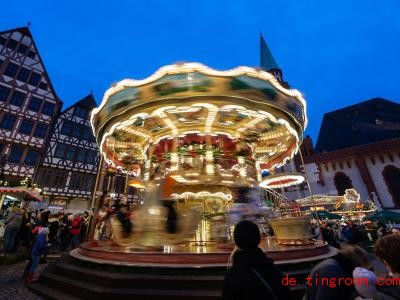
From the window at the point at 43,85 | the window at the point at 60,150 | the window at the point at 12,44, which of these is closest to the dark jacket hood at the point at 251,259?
the window at the point at 60,150

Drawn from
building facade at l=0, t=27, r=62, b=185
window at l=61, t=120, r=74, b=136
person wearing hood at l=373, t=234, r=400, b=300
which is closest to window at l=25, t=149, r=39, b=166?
building facade at l=0, t=27, r=62, b=185

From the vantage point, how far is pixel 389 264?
1.70 metres

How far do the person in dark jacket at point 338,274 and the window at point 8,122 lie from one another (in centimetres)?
2710

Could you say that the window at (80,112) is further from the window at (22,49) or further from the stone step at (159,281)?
the stone step at (159,281)

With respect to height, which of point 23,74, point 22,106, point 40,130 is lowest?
point 40,130

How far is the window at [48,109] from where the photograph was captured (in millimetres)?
23922

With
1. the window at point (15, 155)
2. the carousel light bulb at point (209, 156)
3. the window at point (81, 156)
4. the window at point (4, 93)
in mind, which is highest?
the window at point (4, 93)

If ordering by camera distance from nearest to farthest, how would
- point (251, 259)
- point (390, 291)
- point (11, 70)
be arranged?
1. point (390, 291)
2. point (251, 259)
3. point (11, 70)

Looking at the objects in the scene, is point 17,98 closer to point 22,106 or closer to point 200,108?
point 22,106

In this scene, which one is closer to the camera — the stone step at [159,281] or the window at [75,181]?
the stone step at [159,281]

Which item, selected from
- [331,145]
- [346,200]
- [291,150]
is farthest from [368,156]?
[291,150]

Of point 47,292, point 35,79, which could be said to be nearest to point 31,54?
point 35,79

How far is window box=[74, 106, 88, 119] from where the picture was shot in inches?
1063

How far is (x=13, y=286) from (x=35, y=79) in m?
24.8
